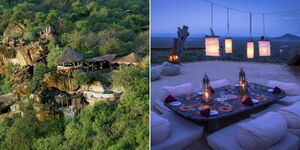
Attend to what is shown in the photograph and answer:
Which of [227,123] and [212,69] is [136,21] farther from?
[227,123]

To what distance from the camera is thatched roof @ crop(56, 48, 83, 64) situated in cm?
416

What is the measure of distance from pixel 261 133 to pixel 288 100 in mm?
1055

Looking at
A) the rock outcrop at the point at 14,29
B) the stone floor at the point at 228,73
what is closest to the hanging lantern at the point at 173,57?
the stone floor at the point at 228,73

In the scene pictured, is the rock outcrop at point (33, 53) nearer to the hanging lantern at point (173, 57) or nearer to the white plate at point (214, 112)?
the hanging lantern at point (173, 57)

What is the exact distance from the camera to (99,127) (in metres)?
3.60

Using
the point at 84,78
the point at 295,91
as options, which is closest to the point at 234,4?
the point at 295,91

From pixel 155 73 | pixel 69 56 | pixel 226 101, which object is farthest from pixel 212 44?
pixel 69 56

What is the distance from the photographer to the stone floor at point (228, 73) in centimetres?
286

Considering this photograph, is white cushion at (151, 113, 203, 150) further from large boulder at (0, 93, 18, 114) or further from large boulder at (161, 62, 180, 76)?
large boulder at (0, 93, 18, 114)

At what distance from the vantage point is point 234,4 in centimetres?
230

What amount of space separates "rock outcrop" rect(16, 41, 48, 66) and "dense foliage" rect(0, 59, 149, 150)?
3.62ft

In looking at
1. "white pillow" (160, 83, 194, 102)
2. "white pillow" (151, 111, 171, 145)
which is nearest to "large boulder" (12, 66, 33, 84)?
"white pillow" (160, 83, 194, 102)

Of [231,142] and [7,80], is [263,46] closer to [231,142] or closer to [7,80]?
[231,142]

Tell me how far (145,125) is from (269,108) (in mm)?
1703
